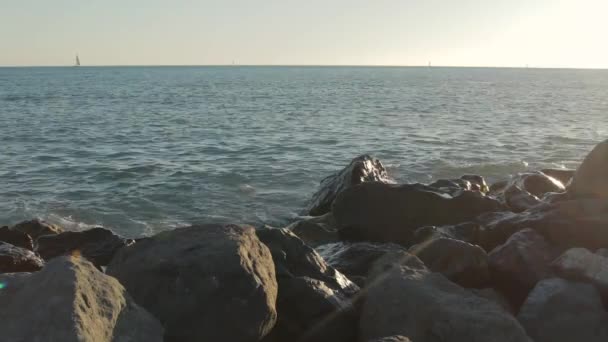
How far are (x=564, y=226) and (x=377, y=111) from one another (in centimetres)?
3598

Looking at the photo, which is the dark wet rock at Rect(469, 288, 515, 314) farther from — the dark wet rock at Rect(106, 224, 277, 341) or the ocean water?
the ocean water

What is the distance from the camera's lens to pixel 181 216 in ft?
45.3

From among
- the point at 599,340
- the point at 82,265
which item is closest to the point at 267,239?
the point at 82,265

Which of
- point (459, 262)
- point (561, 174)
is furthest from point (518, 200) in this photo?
point (459, 262)

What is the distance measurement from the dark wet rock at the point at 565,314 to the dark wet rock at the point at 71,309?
141 inches

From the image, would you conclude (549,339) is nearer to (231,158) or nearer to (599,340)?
(599,340)

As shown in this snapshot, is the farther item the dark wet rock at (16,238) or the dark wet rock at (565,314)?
the dark wet rock at (16,238)

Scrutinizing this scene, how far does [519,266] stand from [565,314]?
4.36 ft

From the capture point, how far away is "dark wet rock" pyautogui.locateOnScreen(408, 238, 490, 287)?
6707mm

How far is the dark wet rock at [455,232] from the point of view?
837cm

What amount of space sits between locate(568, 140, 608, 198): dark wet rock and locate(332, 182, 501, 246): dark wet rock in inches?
73.5

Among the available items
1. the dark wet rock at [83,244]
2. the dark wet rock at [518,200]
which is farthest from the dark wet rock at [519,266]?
the dark wet rock at [83,244]

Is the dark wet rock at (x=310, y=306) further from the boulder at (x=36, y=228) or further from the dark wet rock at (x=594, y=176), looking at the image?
the boulder at (x=36, y=228)

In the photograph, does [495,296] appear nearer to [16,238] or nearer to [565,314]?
[565,314]
